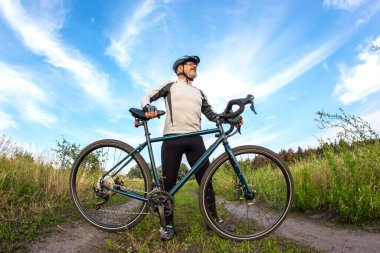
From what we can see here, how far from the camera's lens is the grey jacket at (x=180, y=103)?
469 cm

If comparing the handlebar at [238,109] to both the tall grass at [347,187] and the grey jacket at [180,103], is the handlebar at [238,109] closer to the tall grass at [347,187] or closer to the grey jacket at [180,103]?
the grey jacket at [180,103]

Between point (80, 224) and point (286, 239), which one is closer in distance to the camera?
point (286, 239)

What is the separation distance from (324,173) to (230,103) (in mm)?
3142

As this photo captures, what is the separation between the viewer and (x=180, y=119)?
4.68m

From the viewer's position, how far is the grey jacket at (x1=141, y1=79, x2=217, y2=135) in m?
4.69

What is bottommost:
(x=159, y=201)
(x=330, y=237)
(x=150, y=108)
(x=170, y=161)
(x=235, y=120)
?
(x=330, y=237)

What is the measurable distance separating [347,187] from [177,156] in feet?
9.37

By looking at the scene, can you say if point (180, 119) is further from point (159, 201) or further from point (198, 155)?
point (159, 201)

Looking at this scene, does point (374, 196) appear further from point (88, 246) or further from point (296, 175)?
point (88, 246)

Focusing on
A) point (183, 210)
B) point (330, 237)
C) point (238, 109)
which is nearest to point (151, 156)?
point (238, 109)

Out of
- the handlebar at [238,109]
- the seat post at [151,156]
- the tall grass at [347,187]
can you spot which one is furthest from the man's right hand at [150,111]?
the tall grass at [347,187]

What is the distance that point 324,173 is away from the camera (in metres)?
6.64

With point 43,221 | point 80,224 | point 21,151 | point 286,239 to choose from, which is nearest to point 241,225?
point 286,239

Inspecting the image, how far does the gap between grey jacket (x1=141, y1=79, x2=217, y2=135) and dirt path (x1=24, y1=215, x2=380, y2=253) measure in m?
1.68
